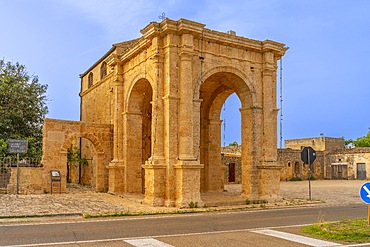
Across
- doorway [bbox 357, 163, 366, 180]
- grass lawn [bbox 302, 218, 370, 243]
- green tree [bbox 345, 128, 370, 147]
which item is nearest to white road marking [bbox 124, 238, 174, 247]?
grass lawn [bbox 302, 218, 370, 243]

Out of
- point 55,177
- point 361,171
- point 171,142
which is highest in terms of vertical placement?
point 171,142

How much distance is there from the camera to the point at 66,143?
65.7 feet

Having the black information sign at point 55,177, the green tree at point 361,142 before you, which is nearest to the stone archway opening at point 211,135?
the black information sign at point 55,177

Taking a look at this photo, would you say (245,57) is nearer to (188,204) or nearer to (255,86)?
(255,86)

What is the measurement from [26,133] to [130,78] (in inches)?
434

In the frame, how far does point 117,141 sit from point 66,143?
8.80ft

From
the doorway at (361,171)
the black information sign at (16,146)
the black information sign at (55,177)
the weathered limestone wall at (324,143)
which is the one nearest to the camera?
the black information sign at (16,146)

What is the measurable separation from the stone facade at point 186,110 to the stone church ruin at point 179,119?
39mm

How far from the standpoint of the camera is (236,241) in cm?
778

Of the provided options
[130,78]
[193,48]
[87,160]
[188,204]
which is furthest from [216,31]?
[87,160]

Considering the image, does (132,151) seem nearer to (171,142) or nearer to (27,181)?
(171,142)

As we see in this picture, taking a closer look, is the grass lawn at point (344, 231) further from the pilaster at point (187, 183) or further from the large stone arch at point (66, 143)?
the large stone arch at point (66, 143)

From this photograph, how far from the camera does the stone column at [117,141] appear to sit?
1923cm

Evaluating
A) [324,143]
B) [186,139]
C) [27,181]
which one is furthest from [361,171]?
[27,181]
